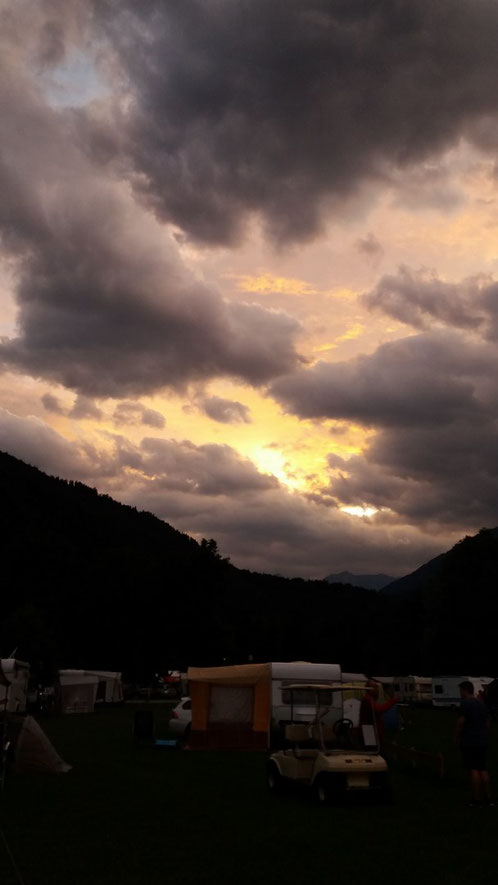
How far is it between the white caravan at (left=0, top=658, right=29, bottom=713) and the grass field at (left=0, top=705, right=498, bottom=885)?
1685cm

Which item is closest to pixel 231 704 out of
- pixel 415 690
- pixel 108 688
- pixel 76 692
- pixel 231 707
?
pixel 231 707

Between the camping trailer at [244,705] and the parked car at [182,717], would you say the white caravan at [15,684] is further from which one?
the camping trailer at [244,705]

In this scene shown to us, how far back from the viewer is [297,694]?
81.0 ft

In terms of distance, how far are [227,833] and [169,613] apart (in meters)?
78.2

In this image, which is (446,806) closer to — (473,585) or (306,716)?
(306,716)

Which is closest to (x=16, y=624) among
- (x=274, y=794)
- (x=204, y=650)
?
(x=204, y=650)

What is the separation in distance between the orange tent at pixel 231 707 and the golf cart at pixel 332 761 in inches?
410

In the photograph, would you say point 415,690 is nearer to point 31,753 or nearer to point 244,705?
point 244,705

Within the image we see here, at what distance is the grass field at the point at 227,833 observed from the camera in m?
8.62

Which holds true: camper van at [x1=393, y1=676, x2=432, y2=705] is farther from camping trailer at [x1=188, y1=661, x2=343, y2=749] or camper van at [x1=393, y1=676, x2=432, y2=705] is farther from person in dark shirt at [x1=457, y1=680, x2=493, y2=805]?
person in dark shirt at [x1=457, y1=680, x2=493, y2=805]

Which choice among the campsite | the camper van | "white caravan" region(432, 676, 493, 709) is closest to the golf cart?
the campsite

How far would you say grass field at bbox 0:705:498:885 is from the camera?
862cm

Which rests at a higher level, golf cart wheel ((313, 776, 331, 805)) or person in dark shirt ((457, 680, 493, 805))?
person in dark shirt ((457, 680, 493, 805))

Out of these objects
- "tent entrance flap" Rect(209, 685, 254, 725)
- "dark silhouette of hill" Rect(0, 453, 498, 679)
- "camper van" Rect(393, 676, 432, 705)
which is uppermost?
"dark silhouette of hill" Rect(0, 453, 498, 679)
